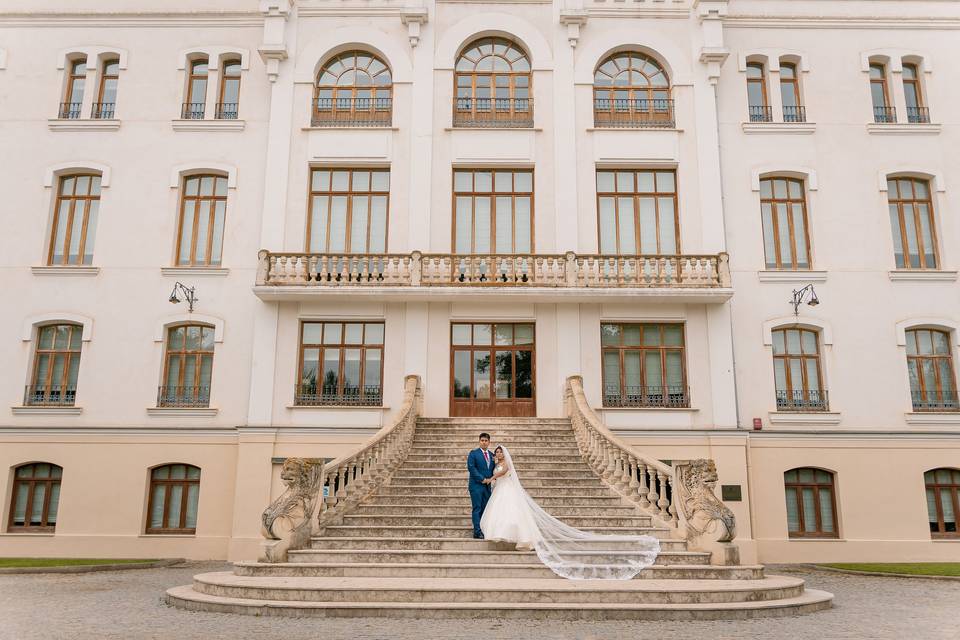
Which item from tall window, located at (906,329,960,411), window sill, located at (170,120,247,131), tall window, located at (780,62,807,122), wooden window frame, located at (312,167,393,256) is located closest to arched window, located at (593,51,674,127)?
tall window, located at (780,62,807,122)

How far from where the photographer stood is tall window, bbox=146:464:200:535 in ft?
63.2

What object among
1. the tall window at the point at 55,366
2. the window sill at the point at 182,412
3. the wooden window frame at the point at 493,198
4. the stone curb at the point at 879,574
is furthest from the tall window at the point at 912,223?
the tall window at the point at 55,366

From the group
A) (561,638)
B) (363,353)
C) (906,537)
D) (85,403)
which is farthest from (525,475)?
(85,403)

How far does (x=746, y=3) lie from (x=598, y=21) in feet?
15.0

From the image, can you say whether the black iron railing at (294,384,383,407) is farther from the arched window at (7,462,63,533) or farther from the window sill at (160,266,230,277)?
the arched window at (7,462,63,533)

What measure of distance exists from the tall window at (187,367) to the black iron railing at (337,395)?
2.67 m

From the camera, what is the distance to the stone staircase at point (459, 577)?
9.45m

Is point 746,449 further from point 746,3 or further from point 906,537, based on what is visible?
point 746,3

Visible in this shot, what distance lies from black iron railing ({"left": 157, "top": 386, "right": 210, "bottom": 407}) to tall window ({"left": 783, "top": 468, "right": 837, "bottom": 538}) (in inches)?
626

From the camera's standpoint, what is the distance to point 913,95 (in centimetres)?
2197

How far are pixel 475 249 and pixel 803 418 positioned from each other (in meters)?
10.2

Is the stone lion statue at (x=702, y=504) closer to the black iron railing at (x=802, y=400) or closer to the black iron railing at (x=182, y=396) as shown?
the black iron railing at (x=802, y=400)

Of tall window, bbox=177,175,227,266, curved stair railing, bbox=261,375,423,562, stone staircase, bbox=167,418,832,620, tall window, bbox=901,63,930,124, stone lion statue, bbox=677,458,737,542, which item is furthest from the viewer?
tall window, bbox=901,63,930,124

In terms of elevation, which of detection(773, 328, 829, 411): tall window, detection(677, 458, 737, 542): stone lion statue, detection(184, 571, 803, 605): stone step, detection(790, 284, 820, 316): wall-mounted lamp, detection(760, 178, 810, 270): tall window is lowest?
detection(184, 571, 803, 605): stone step
